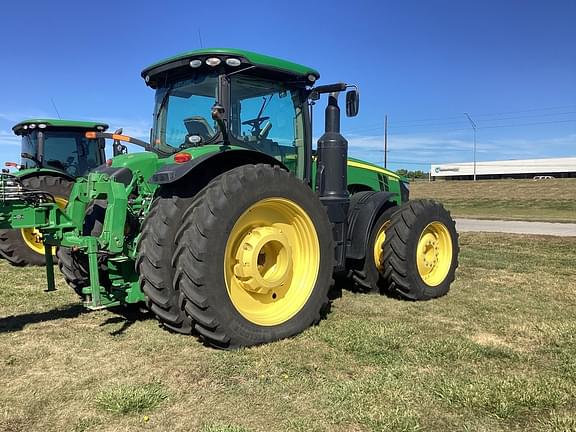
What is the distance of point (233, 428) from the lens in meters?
2.90

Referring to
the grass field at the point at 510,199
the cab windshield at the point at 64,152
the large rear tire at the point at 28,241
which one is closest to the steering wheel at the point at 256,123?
the large rear tire at the point at 28,241

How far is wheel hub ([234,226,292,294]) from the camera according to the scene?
441cm

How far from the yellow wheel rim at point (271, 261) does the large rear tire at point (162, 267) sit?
1.41 ft

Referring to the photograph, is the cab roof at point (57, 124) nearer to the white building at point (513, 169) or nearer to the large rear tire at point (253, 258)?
the large rear tire at point (253, 258)

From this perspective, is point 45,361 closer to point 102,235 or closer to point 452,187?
point 102,235

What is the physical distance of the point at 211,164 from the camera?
15.1ft

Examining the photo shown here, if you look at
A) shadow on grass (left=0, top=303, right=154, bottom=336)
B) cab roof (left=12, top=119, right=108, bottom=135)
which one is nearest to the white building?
cab roof (left=12, top=119, right=108, bottom=135)

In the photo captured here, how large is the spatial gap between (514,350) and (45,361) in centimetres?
367

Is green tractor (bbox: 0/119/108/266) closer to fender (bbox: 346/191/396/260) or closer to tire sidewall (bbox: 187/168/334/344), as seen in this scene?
fender (bbox: 346/191/396/260)

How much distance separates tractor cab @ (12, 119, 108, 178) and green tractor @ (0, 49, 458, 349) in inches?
211

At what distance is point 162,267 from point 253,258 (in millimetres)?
755

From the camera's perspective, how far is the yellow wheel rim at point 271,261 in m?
4.40

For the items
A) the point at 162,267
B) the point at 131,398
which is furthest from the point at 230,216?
the point at 131,398

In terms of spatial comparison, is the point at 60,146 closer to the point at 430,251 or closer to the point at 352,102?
the point at 352,102
